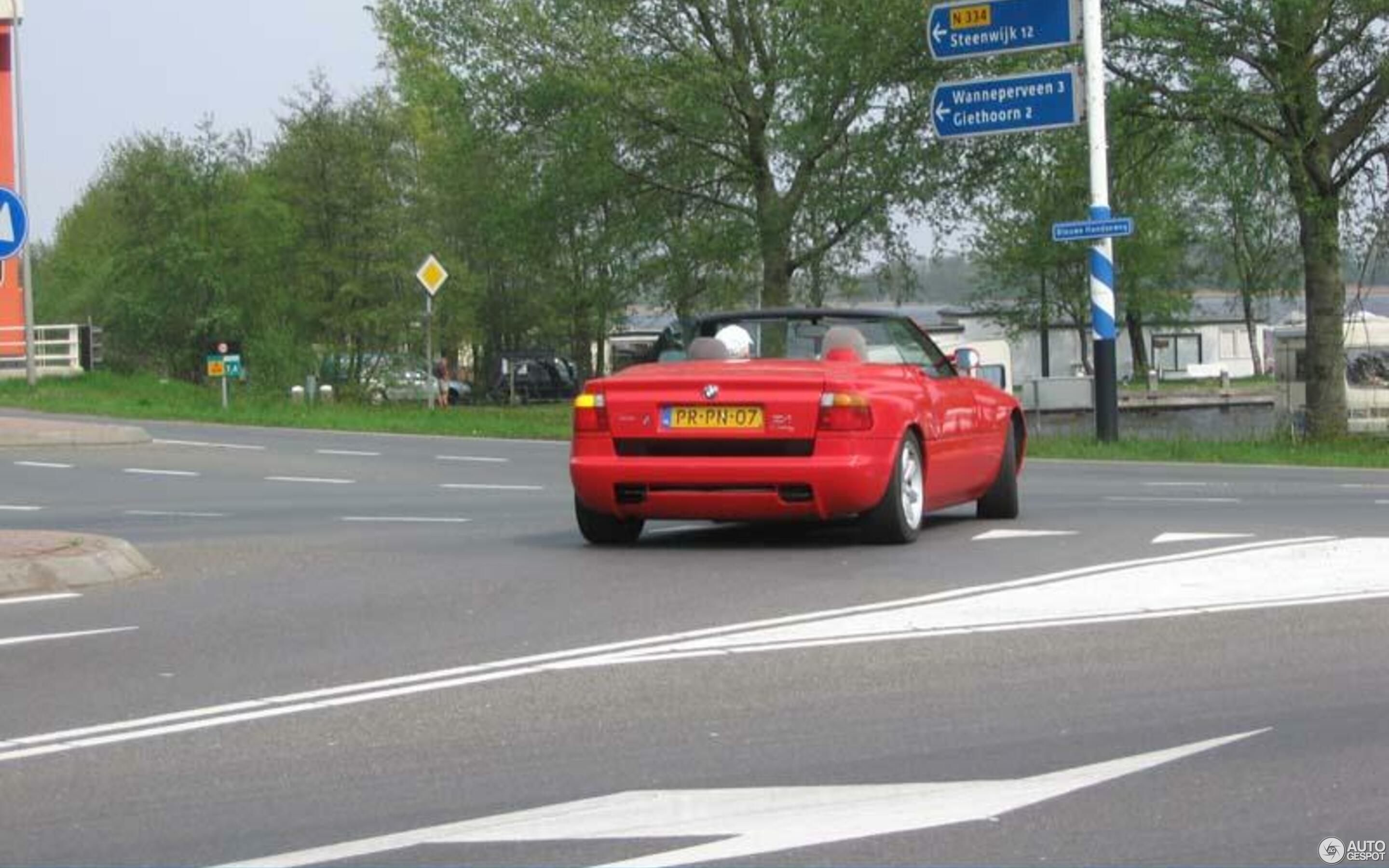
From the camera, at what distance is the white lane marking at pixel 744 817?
200 inches

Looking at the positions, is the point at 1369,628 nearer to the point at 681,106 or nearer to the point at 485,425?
the point at 485,425

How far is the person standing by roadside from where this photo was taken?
2341 inches

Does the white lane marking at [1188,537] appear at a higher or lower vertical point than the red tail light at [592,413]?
lower

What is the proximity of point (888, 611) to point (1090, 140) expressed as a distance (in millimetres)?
17082

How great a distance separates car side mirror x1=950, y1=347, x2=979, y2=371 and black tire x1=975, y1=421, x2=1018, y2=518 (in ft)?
1.80

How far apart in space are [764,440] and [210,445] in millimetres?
18529

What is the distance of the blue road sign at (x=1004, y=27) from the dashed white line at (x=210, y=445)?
33.4ft

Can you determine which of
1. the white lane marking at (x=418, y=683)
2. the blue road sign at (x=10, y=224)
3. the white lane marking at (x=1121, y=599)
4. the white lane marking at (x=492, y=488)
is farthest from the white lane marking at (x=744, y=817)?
the white lane marking at (x=492, y=488)

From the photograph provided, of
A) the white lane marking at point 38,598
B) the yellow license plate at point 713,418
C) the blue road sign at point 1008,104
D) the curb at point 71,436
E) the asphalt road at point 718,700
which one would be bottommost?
the asphalt road at point 718,700

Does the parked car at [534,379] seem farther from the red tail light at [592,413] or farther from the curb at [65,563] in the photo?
the red tail light at [592,413]

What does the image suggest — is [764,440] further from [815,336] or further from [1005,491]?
[1005,491]

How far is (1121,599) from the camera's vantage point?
9.33 meters

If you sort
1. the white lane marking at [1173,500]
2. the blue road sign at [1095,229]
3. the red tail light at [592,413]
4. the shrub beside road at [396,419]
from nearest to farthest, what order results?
1. the red tail light at [592,413]
2. the white lane marking at [1173,500]
3. the blue road sign at [1095,229]
4. the shrub beside road at [396,419]

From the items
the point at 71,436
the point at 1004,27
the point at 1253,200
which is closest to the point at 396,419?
the point at 71,436
